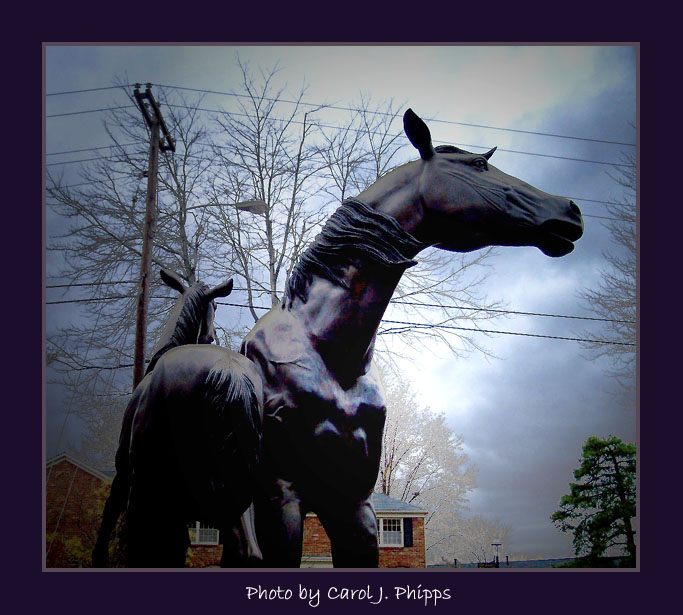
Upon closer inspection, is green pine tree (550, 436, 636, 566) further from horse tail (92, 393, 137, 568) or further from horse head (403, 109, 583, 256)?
horse tail (92, 393, 137, 568)

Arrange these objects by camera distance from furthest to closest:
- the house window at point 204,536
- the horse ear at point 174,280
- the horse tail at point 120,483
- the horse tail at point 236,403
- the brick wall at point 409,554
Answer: the brick wall at point 409,554 → the house window at point 204,536 → the horse ear at point 174,280 → the horse tail at point 120,483 → the horse tail at point 236,403

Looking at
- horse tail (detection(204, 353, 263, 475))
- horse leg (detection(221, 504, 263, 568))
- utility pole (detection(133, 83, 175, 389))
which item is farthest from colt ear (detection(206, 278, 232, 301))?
utility pole (detection(133, 83, 175, 389))

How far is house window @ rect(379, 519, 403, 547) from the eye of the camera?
227 inches

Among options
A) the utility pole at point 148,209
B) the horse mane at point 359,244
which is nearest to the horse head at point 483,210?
the horse mane at point 359,244

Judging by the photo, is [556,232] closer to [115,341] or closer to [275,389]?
[275,389]

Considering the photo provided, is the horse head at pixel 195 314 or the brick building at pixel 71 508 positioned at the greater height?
the horse head at pixel 195 314

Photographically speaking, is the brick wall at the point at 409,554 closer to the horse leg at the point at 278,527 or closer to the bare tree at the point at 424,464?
the bare tree at the point at 424,464

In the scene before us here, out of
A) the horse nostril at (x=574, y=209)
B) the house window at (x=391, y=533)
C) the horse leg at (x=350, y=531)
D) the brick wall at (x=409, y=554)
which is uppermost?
the horse nostril at (x=574, y=209)

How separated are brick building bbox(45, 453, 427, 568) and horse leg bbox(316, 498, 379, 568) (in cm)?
29

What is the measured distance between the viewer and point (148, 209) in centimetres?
765

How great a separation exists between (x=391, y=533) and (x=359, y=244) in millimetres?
3559

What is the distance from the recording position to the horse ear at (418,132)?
10.5ft

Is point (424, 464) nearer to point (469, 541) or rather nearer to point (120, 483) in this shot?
point (469, 541)

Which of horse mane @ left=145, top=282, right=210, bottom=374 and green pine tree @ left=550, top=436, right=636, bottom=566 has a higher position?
horse mane @ left=145, top=282, right=210, bottom=374
